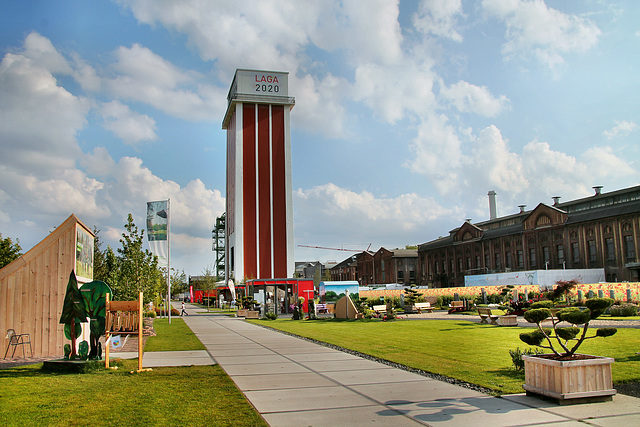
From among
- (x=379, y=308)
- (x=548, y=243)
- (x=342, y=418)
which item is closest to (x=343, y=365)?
(x=342, y=418)

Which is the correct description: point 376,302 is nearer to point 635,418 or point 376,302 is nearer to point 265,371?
point 265,371

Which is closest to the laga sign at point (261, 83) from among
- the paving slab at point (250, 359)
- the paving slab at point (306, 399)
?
the paving slab at point (250, 359)

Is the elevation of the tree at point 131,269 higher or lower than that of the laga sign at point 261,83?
lower

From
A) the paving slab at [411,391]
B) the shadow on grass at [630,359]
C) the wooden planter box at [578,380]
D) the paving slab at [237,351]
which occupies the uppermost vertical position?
the wooden planter box at [578,380]

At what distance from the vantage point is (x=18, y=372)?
12312mm

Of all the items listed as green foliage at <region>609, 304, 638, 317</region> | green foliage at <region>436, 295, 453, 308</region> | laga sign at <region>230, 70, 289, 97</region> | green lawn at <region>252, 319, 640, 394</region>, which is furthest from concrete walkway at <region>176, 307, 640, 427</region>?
laga sign at <region>230, 70, 289, 97</region>

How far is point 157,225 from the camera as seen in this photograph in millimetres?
33625

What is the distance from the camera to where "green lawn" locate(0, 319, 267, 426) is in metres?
7.64

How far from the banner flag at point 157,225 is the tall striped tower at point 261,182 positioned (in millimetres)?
50785

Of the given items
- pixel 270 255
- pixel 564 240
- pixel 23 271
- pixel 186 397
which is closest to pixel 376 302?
pixel 564 240

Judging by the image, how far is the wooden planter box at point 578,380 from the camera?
8.26m

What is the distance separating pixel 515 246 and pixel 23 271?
67.7 meters

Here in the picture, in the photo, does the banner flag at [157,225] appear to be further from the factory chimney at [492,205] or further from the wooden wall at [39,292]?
the factory chimney at [492,205]

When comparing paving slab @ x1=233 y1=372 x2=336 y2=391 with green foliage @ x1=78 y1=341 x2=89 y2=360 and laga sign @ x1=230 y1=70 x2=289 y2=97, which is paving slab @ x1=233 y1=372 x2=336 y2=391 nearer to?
green foliage @ x1=78 y1=341 x2=89 y2=360
